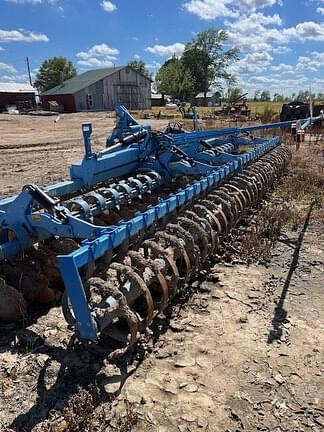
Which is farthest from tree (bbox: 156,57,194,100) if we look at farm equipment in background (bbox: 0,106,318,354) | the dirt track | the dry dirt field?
the dry dirt field

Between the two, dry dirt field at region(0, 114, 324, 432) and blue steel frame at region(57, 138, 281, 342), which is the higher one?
blue steel frame at region(57, 138, 281, 342)

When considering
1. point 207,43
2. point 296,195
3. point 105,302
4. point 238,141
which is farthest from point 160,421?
point 207,43

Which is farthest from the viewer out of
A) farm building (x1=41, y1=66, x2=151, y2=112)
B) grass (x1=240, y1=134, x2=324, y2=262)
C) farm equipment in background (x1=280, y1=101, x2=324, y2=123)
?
farm building (x1=41, y1=66, x2=151, y2=112)

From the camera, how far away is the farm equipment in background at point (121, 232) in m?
2.77

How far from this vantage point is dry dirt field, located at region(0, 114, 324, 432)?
2.41m

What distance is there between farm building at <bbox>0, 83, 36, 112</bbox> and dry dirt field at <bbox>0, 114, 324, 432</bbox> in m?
44.0

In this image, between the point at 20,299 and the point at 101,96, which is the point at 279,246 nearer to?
the point at 20,299

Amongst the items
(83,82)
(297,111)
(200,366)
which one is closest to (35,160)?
(200,366)

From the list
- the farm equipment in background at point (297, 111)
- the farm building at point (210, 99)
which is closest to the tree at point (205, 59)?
the farm building at point (210, 99)

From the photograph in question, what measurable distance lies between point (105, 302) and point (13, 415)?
84cm

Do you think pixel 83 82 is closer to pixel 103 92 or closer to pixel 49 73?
pixel 103 92

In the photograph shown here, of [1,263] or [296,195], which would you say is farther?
[296,195]

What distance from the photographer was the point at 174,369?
2838 mm

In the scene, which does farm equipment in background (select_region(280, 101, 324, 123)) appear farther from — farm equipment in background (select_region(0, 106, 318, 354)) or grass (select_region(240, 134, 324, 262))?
farm equipment in background (select_region(0, 106, 318, 354))
